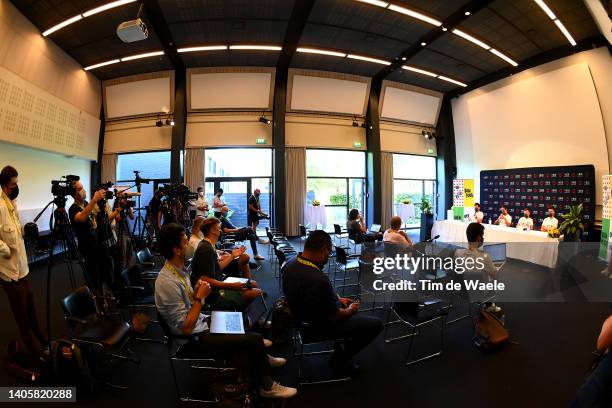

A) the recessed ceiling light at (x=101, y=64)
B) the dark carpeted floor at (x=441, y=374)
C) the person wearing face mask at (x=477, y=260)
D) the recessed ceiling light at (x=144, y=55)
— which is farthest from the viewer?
the recessed ceiling light at (x=101, y=64)

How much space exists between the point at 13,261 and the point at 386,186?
8.51m

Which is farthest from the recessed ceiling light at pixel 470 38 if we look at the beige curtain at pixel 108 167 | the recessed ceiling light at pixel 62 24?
the beige curtain at pixel 108 167

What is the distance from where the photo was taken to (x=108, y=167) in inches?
317

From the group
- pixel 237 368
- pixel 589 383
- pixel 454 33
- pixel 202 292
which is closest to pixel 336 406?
pixel 237 368

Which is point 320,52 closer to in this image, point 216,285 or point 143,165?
point 143,165

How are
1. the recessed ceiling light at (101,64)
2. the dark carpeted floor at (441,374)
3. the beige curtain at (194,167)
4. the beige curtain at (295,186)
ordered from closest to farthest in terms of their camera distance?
the dark carpeted floor at (441,374) < the recessed ceiling light at (101,64) < the beige curtain at (194,167) < the beige curtain at (295,186)

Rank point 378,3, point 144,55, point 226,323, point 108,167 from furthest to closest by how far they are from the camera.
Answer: point 108,167 → point 144,55 → point 378,3 → point 226,323

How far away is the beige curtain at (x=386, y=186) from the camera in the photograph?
897cm

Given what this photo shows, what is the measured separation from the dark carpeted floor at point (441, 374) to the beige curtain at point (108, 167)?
19.4 ft

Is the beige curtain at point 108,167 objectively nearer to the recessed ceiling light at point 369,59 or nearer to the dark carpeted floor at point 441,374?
the dark carpeted floor at point 441,374

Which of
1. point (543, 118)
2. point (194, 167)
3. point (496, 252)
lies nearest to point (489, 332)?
point (496, 252)

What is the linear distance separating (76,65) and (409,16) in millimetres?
7722

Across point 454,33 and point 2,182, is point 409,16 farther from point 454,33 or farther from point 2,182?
point 2,182

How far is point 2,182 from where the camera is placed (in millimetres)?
2082
